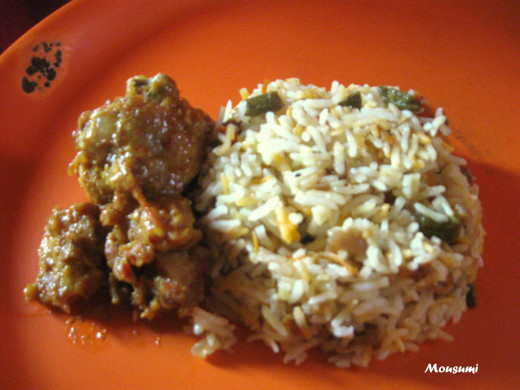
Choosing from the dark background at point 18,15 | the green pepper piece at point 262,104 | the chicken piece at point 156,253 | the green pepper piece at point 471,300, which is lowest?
the green pepper piece at point 471,300

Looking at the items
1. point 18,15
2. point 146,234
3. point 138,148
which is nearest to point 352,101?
point 138,148

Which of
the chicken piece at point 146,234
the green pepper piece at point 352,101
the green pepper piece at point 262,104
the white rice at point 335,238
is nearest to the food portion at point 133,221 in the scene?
the chicken piece at point 146,234

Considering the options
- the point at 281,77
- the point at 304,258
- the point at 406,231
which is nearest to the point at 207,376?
the point at 304,258

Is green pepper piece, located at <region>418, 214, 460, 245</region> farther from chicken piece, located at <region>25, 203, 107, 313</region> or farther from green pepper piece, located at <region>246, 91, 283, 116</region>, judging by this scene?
chicken piece, located at <region>25, 203, 107, 313</region>

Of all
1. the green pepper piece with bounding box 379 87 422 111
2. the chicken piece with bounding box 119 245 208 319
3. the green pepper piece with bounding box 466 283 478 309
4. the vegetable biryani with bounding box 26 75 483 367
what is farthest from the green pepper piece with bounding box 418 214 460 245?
the chicken piece with bounding box 119 245 208 319

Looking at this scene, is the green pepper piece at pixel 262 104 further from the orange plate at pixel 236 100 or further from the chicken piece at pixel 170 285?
the chicken piece at pixel 170 285

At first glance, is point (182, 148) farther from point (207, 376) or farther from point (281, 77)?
point (281, 77)
